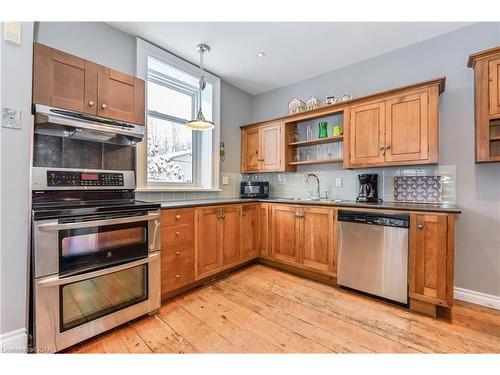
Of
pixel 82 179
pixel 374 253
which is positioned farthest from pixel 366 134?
pixel 82 179

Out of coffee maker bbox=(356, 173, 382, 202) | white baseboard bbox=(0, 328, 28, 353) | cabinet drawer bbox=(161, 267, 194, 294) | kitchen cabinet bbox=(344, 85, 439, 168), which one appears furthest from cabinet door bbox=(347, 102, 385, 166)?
white baseboard bbox=(0, 328, 28, 353)

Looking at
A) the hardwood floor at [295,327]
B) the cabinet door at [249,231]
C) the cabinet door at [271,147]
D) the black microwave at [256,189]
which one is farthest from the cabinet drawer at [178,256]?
the cabinet door at [271,147]

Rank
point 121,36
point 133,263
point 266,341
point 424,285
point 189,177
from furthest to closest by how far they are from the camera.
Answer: point 189,177
point 121,36
point 424,285
point 133,263
point 266,341

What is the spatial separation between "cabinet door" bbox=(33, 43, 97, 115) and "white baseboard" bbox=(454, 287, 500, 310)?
372 cm

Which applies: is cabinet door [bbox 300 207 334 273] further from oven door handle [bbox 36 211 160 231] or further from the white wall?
the white wall

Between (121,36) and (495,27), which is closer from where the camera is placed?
(495,27)

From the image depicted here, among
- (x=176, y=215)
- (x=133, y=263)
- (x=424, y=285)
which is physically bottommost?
(x=424, y=285)

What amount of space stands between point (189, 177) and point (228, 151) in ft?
2.48

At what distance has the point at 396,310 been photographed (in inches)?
78.0

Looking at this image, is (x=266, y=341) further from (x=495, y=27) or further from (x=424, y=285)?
(x=495, y=27)

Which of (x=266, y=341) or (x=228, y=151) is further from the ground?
(x=228, y=151)

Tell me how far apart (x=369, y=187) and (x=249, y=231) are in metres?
1.53

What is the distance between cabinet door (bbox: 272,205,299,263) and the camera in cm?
271

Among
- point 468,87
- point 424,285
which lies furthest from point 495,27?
point 424,285
